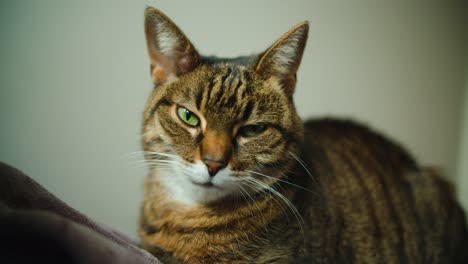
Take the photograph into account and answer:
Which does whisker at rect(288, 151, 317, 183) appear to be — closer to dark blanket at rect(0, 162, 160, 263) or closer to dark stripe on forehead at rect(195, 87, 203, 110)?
dark stripe on forehead at rect(195, 87, 203, 110)

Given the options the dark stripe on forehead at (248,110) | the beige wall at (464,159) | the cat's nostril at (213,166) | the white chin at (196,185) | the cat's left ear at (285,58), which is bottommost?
the beige wall at (464,159)

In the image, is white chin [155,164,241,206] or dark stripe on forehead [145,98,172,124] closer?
white chin [155,164,241,206]

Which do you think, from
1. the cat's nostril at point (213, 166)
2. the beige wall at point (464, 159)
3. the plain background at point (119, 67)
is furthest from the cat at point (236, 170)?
the beige wall at point (464, 159)

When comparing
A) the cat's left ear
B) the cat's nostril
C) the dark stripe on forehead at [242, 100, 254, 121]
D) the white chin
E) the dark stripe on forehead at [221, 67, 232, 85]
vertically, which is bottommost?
the white chin

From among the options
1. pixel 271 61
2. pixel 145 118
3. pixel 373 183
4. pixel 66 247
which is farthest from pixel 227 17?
pixel 66 247

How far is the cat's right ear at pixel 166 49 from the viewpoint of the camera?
89 cm

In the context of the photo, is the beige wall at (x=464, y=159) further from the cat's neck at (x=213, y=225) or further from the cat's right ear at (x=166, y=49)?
the cat's right ear at (x=166, y=49)

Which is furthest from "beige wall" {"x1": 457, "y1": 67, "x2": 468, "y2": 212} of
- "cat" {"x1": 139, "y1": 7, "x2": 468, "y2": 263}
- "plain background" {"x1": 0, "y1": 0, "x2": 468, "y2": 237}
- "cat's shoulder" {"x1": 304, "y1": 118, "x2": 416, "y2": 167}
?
"cat" {"x1": 139, "y1": 7, "x2": 468, "y2": 263}

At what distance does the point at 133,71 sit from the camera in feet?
3.83

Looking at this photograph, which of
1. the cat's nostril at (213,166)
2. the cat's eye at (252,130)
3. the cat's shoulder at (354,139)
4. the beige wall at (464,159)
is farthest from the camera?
the beige wall at (464,159)

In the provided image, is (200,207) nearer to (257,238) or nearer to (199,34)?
(257,238)

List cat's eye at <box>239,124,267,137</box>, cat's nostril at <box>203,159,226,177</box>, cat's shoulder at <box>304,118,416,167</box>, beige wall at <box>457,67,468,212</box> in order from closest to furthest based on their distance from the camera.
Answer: cat's nostril at <box>203,159,226,177</box>, cat's eye at <box>239,124,267,137</box>, cat's shoulder at <box>304,118,416,167</box>, beige wall at <box>457,67,468,212</box>

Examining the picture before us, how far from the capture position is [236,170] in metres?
0.83

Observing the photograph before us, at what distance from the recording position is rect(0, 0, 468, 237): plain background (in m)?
1.08
